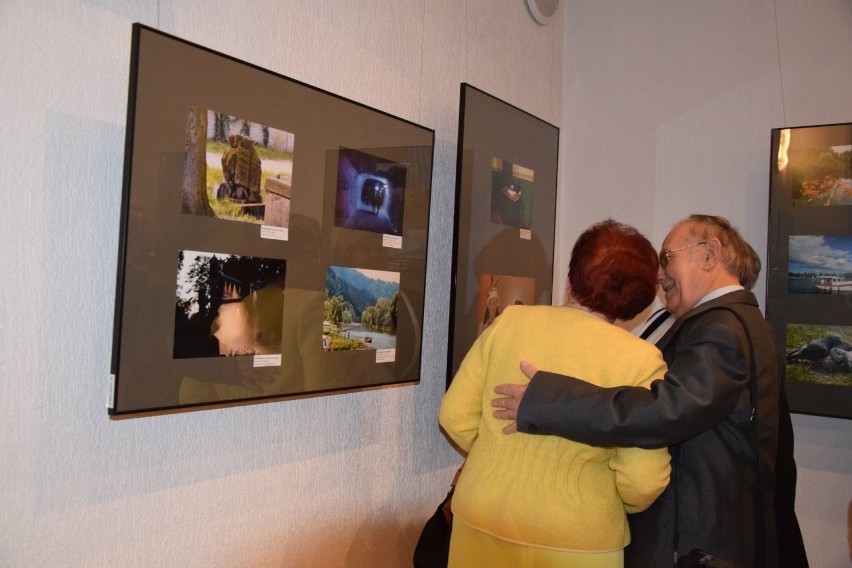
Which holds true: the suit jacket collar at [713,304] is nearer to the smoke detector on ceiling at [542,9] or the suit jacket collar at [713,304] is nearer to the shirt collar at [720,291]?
the shirt collar at [720,291]

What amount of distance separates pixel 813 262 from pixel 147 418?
2571 millimetres

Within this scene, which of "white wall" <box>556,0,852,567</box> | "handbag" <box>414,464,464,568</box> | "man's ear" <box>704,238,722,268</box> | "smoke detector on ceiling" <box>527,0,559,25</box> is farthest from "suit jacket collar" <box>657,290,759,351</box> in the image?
"smoke detector on ceiling" <box>527,0,559,25</box>

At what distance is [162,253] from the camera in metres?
1.55

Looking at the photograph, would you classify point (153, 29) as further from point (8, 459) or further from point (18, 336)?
point (8, 459)

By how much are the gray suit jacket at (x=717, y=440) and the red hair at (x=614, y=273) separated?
19 cm

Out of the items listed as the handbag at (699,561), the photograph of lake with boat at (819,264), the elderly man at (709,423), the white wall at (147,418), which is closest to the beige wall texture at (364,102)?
the white wall at (147,418)

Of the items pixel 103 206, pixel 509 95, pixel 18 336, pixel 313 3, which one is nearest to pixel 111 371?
pixel 18 336

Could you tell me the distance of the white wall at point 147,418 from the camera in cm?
142

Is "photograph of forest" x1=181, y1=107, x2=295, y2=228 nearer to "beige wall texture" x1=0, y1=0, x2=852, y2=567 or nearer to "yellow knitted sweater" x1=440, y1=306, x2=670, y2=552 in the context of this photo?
"beige wall texture" x1=0, y1=0, x2=852, y2=567

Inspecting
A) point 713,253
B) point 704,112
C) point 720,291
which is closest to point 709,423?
point 720,291

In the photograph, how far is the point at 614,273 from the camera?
5.97ft

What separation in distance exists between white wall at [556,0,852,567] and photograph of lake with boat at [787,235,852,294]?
7.7 inches

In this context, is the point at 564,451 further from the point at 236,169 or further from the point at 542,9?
the point at 542,9

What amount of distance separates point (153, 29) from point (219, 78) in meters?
0.20
